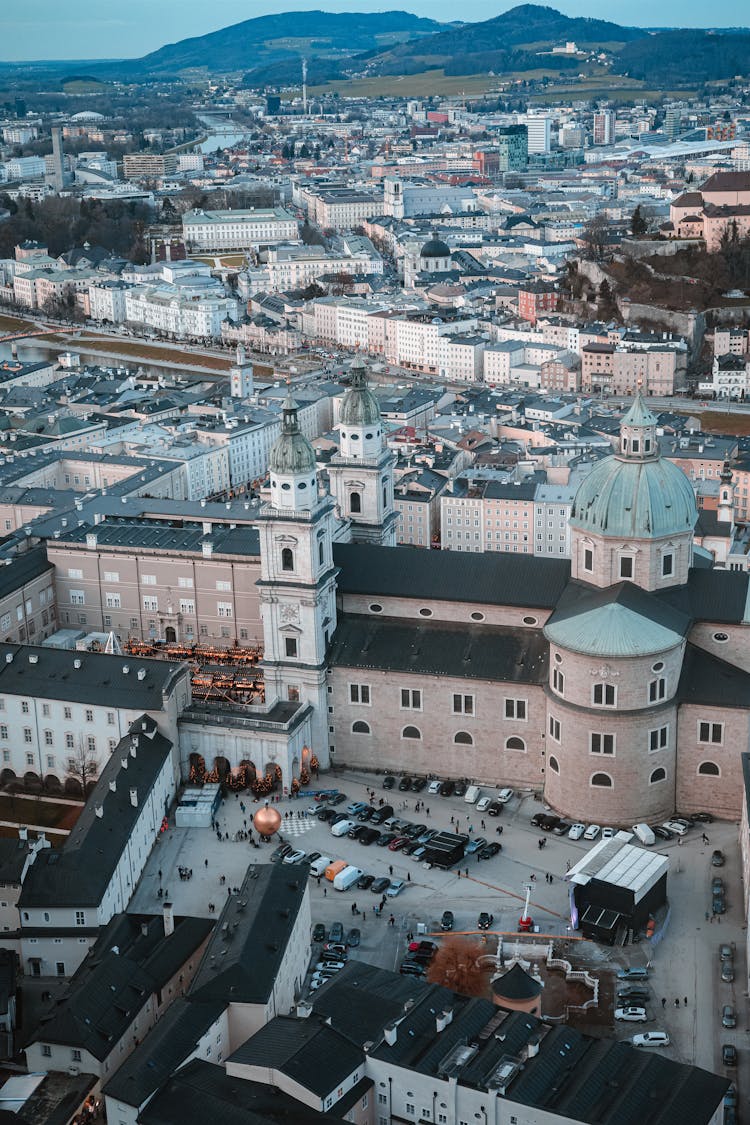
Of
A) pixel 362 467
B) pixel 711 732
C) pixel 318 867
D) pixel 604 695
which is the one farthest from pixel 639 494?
pixel 318 867

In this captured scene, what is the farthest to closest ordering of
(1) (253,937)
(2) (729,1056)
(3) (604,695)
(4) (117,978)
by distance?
(3) (604,695) → (1) (253,937) → (4) (117,978) → (2) (729,1056)

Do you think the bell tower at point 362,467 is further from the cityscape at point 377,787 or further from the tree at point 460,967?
the tree at point 460,967

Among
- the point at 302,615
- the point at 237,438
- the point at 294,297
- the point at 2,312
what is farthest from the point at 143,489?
the point at 2,312

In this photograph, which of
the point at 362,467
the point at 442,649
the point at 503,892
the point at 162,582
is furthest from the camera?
the point at 162,582

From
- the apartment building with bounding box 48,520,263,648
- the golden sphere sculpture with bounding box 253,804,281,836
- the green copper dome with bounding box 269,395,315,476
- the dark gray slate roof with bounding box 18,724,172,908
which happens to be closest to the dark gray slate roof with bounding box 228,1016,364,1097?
the golden sphere sculpture with bounding box 253,804,281,836

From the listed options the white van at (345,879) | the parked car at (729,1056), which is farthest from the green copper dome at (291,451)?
the parked car at (729,1056)

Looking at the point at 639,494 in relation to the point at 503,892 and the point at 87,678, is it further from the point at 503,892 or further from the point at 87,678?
the point at 87,678
